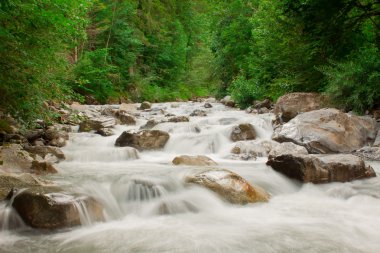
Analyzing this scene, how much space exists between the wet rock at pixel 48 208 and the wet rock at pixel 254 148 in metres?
5.10

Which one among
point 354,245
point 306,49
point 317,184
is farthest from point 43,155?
point 306,49

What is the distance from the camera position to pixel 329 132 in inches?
339

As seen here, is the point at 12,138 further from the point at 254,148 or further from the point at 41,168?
the point at 254,148

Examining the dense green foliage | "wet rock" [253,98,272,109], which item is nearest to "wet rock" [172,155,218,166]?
the dense green foliage

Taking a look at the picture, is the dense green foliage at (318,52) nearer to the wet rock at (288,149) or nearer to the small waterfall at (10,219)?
the wet rock at (288,149)

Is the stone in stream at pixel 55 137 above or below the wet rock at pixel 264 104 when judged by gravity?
below

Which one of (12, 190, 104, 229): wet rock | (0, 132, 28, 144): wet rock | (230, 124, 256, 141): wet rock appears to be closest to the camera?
(12, 190, 104, 229): wet rock

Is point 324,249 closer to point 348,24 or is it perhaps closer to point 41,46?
point 41,46

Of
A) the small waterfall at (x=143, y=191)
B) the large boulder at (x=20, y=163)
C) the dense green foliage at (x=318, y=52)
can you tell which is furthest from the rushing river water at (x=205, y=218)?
the dense green foliage at (x=318, y=52)

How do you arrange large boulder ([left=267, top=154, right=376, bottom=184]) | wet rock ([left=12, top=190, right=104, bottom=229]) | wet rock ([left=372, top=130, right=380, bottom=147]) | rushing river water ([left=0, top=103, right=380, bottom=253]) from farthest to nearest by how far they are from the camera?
1. wet rock ([left=372, top=130, right=380, bottom=147])
2. large boulder ([left=267, top=154, right=376, bottom=184])
3. wet rock ([left=12, top=190, right=104, bottom=229])
4. rushing river water ([left=0, top=103, right=380, bottom=253])

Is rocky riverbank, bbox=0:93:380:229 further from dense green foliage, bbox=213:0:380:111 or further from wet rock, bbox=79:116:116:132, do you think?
dense green foliage, bbox=213:0:380:111

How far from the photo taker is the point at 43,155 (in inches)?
305

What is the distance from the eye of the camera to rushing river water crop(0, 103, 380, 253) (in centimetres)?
389

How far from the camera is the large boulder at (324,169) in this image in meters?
6.26
